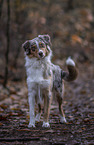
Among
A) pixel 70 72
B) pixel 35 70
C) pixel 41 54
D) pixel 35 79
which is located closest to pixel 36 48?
pixel 41 54

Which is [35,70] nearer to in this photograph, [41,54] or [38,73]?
[38,73]

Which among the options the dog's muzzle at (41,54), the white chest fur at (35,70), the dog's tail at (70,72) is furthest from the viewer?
the dog's tail at (70,72)

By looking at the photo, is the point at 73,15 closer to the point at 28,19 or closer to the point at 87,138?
the point at 28,19

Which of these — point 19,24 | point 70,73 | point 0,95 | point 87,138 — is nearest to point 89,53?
point 19,24

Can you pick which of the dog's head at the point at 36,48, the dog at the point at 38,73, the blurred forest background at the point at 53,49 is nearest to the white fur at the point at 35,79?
the dog at the point at 38,73

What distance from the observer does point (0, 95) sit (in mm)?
8586

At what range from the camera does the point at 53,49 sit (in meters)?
16.4

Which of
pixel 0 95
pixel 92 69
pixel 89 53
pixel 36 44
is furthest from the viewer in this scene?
pixel 89 53

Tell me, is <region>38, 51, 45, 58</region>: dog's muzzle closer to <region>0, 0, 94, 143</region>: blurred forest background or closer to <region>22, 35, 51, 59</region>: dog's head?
<region>22, 35, 51, 59</region>: dog's head

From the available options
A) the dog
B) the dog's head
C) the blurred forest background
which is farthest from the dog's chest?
the blurred forest background

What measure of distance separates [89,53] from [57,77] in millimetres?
18230

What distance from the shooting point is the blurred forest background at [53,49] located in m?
7.20

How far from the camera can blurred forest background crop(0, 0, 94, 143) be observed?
23.6 ft

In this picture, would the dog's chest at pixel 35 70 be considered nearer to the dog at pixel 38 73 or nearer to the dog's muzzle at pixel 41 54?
the dog at pixel 38 73
